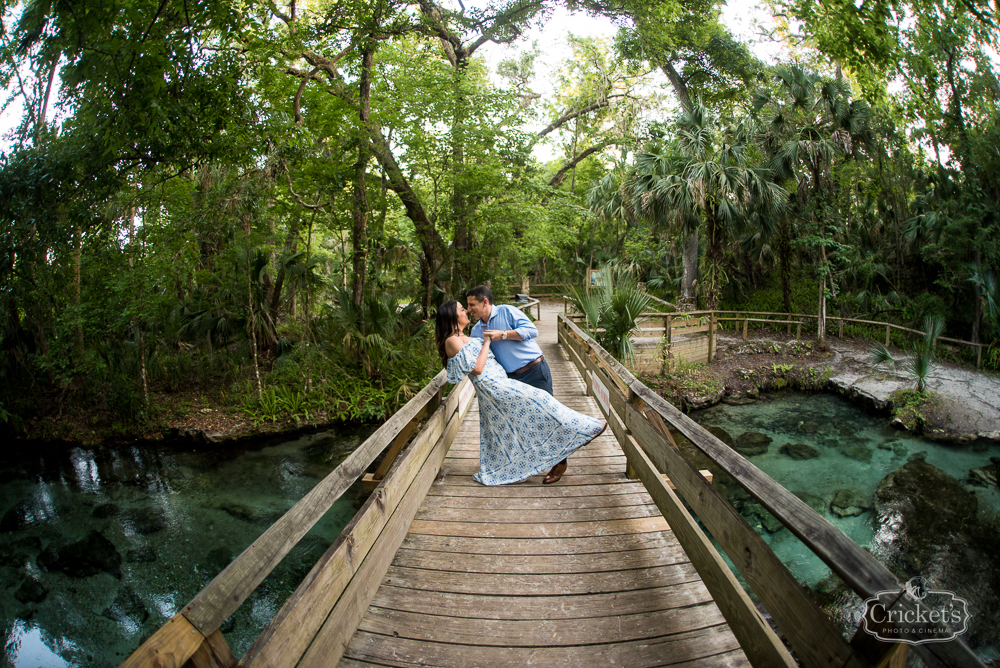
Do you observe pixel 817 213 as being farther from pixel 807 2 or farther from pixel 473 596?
pixel 473 596

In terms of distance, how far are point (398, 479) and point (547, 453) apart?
4.29 ft

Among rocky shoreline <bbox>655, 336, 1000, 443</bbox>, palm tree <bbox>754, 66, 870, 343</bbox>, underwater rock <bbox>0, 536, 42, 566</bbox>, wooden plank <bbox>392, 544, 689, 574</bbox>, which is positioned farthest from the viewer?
palm tree <bbox>754, 66, 870, 343</bbox>

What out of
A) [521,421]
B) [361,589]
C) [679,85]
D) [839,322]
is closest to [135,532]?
[521,421]

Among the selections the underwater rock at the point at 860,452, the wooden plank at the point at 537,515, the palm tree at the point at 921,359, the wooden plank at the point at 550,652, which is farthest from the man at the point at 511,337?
the palm tree at the point at 921,359

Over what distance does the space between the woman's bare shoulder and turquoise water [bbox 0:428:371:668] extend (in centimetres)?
414

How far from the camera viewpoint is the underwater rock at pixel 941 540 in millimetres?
6246

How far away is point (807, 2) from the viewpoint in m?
5.09

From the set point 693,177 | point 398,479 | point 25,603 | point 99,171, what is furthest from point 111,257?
point 693,177

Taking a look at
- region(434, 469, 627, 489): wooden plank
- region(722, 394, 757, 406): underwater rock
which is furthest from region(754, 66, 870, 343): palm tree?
region(434, 469, 627, 489): wooden plank

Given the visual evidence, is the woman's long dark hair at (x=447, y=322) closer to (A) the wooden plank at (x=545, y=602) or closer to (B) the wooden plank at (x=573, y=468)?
(B) the wooden plank at (x=573, y=468)

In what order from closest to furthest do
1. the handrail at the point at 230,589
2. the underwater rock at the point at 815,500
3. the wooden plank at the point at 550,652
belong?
the handrail at the point at 230,589 < the wooden plank at the point at 550,652 < the underwater rock at the point at 815,500

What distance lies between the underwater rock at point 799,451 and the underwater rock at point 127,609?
11.0 metres

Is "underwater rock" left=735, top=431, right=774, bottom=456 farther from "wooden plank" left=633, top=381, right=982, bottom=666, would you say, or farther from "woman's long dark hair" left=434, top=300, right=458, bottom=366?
"wooden plank" left=633, top=381, right=982, bottom=666

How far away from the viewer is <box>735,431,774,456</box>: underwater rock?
10.5 meters
